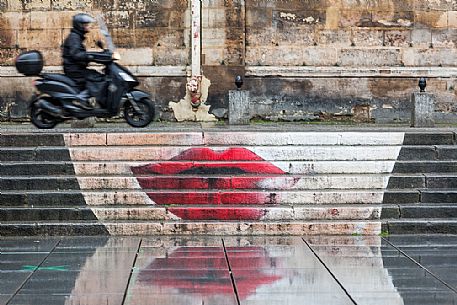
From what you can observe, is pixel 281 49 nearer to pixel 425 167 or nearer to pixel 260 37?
pixel 260 37

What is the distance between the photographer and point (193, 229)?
11.4m

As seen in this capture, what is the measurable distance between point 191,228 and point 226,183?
112 centimetres

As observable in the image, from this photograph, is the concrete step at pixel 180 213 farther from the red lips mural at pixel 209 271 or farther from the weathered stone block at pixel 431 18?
the weathered stone block at pixel 431 18

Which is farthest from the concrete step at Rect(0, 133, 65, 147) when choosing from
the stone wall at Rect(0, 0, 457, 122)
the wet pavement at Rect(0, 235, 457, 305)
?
the stone wall at Rect(0, 0, 457, 122)

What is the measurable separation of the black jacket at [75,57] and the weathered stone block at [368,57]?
907cm

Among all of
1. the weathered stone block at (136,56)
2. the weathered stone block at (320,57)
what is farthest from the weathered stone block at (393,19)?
the weathered stone block at (136,56)

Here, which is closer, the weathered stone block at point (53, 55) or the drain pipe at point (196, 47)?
the drain pipe at point (196, 47)

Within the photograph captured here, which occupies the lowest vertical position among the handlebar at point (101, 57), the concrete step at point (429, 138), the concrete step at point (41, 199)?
the concrete step at point (41, 199)

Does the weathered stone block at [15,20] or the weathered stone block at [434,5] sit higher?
the weathered stone block at [434,5]

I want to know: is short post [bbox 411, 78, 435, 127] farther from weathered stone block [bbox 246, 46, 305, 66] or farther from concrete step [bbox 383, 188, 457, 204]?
concrete step [bbox 383, 188, 457, 204]

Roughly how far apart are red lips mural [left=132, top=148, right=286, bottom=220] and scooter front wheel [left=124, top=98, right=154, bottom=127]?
88cm

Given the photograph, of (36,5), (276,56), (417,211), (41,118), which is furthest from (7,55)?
(417,211)

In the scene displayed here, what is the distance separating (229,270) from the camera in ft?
29.3

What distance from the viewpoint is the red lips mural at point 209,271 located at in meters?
8.13
